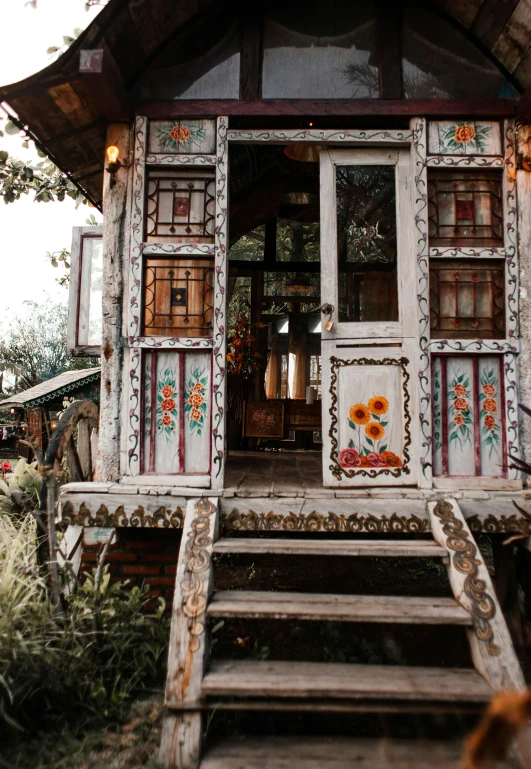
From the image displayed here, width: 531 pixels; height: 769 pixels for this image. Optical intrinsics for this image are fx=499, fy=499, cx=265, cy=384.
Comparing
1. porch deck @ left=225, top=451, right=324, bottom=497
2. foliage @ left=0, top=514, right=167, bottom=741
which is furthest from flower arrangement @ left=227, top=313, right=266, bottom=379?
foliage @ left=0, top=514, right=167, bottom=741

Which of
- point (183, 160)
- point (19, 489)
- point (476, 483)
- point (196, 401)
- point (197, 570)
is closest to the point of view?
point (197, 570)

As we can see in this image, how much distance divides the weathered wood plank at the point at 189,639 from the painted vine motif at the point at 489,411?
77.0 inches

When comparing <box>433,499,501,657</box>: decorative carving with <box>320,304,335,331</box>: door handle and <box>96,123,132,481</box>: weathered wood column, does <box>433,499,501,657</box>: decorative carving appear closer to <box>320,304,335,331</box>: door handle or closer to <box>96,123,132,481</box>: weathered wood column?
<box>320,304,335,331</box>: door handle

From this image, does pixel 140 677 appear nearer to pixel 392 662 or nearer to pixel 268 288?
pixel 392 662

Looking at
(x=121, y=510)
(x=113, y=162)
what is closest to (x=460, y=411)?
(x=121, y=510)

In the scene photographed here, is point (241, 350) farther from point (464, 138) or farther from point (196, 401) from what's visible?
point (464, 138)

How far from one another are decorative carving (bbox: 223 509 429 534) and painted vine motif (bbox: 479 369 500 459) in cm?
80

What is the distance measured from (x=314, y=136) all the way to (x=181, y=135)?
3.24 ft

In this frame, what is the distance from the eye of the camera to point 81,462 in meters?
4.79

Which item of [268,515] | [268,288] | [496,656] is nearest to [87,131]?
[268,515]

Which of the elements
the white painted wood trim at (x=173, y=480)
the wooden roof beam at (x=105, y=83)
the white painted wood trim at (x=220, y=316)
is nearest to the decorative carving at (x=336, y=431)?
the white painted wood trim at (x=220, y=316)

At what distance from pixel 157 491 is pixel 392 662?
1.86 metres

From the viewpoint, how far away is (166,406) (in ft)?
11.7

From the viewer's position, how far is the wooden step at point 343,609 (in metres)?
2.50
